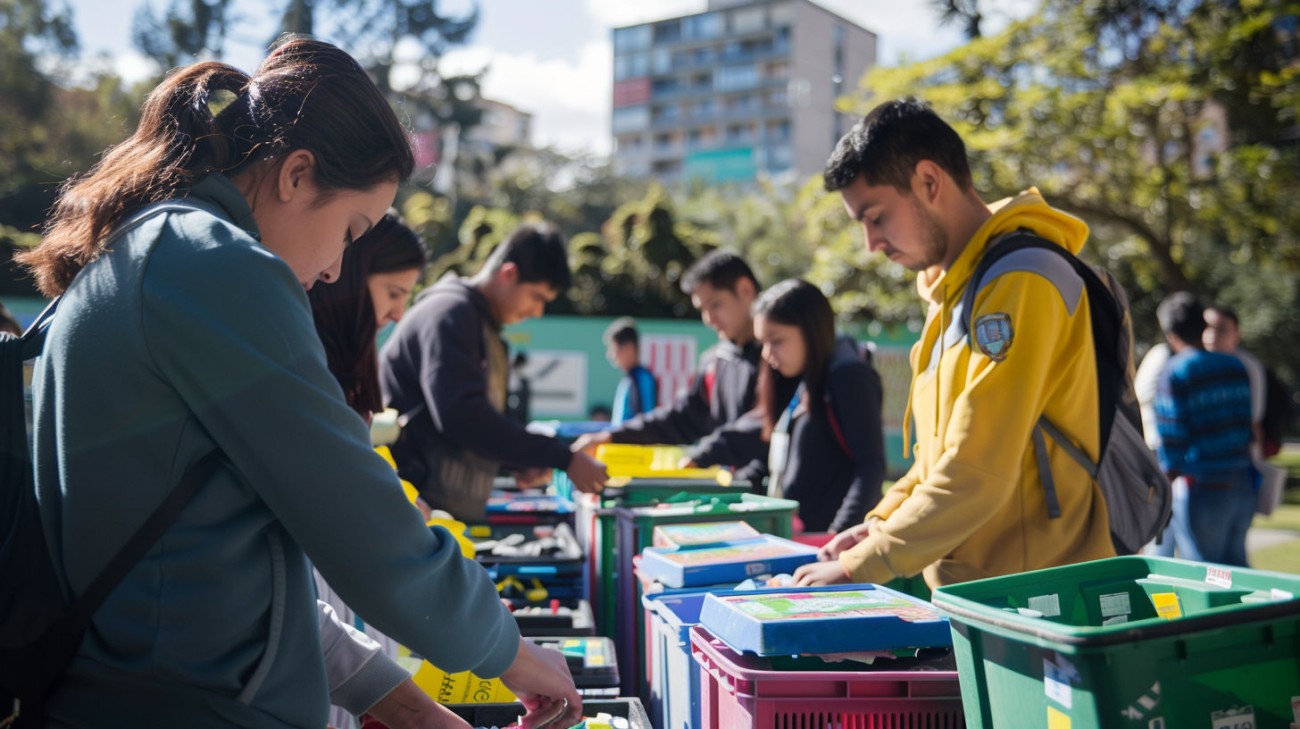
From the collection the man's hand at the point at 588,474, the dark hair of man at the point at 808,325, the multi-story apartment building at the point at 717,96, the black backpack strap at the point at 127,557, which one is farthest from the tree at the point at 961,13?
the multi-story apartment building at the point at 717,96

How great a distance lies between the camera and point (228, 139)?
57.7 inches

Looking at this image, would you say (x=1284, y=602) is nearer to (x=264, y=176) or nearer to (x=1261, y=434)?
(x=264, y=176)

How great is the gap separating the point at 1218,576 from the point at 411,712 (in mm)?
1430

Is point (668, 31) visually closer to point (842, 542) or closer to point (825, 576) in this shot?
point (842, 542)

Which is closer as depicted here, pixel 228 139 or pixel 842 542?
pixel 228 139

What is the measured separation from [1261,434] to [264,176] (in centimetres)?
701

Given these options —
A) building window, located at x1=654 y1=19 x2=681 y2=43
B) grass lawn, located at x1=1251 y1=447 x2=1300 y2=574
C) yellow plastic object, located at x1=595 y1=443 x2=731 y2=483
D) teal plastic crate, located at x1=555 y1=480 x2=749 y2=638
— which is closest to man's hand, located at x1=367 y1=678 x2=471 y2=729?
teal plastic crate, located at x1=555 y1=480 x2=749 y2=638

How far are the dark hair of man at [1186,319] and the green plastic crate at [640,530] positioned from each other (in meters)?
3.46

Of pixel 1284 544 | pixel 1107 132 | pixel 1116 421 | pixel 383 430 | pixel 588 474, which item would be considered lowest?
pixel 1284 544

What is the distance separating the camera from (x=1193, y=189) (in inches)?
454

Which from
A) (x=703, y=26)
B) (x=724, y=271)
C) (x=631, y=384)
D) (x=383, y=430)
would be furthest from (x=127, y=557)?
(x=703, y=26)

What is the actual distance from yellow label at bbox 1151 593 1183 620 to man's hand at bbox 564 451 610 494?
7.47 feet

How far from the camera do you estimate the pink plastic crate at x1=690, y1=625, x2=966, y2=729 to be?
1.75 metres

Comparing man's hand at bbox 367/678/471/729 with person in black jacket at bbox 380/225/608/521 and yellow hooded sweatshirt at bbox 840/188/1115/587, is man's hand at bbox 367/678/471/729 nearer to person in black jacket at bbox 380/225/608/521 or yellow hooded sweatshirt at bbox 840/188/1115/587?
yellow hooded sweatshirt at bbox 840/188/1115/587
